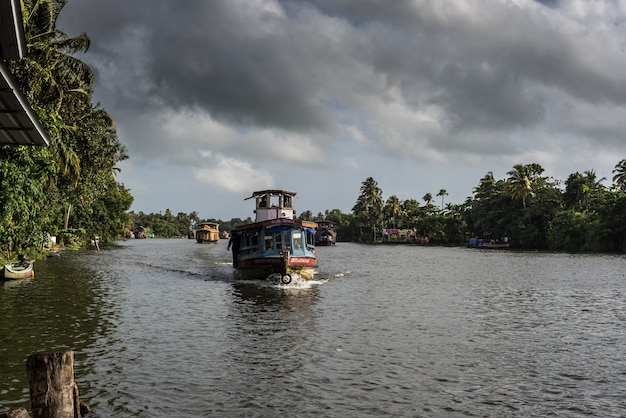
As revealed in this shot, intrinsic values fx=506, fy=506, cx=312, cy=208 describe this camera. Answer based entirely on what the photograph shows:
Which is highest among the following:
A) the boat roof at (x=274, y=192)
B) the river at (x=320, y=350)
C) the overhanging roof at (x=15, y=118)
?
the boat roof at (x=274, y=192)

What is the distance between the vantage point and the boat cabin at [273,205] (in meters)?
36.0

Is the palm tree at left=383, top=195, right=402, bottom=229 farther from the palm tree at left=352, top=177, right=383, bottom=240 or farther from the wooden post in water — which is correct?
the wooden post in water

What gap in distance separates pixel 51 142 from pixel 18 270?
9.05 meters

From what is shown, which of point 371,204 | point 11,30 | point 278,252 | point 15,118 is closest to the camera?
point 11,30

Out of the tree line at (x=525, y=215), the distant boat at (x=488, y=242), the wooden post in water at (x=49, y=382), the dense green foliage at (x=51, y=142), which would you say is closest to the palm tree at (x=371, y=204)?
the tree line at (x=525, y=215)

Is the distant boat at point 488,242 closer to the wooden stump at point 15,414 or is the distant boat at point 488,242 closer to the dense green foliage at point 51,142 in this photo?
the dense green foliage at point 51,142

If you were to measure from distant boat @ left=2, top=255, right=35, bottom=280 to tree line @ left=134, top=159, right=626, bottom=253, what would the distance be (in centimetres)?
7487

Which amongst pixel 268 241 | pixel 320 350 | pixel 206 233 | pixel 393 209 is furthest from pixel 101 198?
pixel 393 209

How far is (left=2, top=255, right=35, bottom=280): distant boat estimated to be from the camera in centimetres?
2777

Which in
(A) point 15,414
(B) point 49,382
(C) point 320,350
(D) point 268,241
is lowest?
(C) point 320,350

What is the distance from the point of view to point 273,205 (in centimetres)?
3638

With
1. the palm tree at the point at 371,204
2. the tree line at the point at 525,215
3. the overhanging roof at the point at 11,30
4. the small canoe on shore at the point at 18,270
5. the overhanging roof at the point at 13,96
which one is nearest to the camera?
the overhanging roof at the point at 11,30

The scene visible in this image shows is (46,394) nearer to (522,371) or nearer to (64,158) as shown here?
(522,371)

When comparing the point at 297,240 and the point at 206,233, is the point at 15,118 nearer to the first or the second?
the point at 297,240
